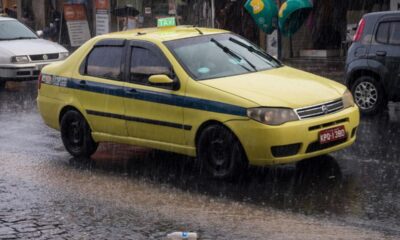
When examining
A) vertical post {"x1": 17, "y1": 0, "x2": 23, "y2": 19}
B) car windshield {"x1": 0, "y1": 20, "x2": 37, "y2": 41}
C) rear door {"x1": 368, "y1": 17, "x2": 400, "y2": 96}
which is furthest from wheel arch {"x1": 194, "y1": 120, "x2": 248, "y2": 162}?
vertical post {"x1": 17, "y1": 0, "x2": 23, "y2": 19}

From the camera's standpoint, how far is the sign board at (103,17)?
2505 centimetres

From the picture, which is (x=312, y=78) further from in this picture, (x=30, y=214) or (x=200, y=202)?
(x=30, y=214)

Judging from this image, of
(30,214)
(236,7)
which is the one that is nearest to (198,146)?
(30,214)

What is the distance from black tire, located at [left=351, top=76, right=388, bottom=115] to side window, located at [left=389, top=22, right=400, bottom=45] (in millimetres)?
719

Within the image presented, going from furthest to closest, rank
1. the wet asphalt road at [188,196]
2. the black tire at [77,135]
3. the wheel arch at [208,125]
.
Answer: the black tire at [77,135] < the wheel arch at [208,125] < the wet asphalt road at [188,196]

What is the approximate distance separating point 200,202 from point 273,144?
3.06 ft

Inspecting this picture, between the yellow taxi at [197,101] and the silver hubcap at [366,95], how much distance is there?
3.44m

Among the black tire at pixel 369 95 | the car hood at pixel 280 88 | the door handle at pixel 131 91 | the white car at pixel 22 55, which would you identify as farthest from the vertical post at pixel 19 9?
the car hood at pixel 280 88

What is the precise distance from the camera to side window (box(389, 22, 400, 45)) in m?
11.8

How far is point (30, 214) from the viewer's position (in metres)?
7.21

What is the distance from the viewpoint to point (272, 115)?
769 cm

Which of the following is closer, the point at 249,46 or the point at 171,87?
the point at 171,87

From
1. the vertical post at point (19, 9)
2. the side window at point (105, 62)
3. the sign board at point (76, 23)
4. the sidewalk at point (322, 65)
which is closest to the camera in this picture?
the side window at point (105, 62)

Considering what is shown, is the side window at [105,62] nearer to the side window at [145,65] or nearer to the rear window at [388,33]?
the side window at [145,65]
